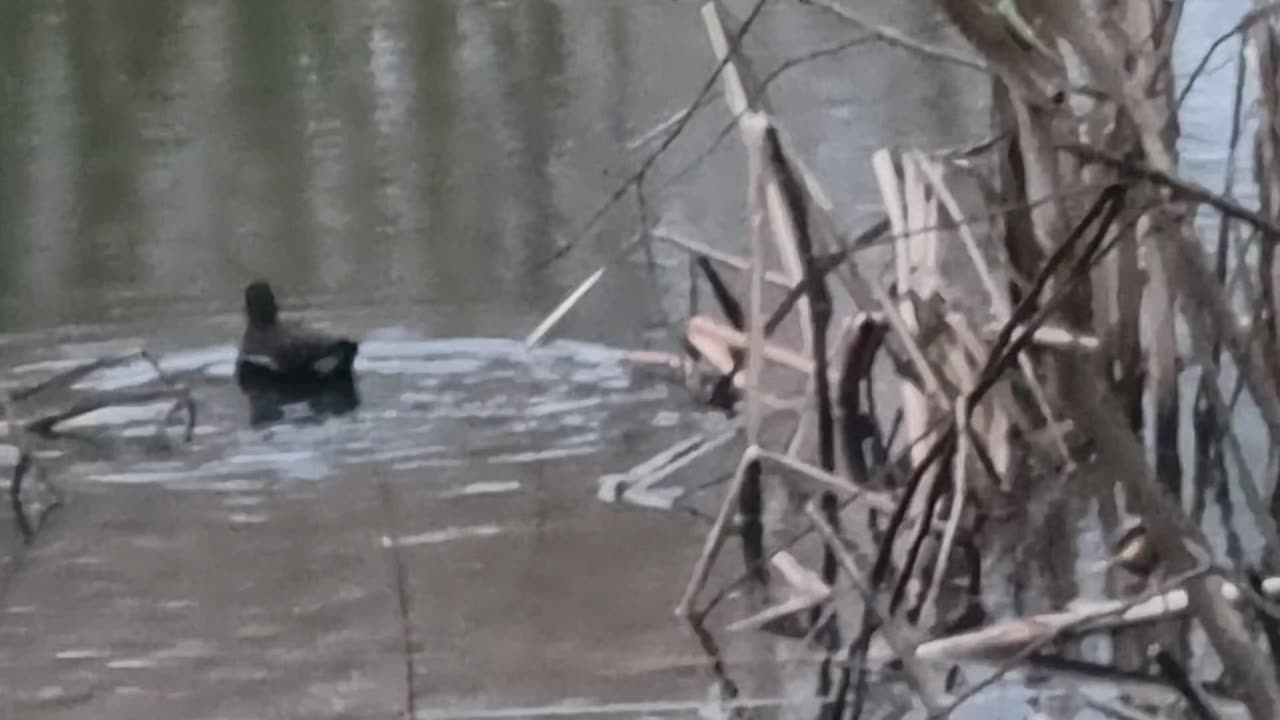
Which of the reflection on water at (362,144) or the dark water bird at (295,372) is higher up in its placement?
the reflection on water at (362,144)

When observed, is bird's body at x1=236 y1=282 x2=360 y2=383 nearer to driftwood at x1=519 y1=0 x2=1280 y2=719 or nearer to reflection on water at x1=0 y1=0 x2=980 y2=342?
reflection on water at x1=0 y1=0 x2=980 y2=342

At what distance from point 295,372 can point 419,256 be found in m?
0.42

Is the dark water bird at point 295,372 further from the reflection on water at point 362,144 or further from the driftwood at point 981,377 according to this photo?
the driftwood at point 981,377

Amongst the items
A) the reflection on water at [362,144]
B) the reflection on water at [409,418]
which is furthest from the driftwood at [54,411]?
the reflection on water at [362,144]

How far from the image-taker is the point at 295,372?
1.44 metres

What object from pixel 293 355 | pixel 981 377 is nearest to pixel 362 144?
pixel 293 355

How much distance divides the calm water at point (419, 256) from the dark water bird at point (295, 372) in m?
0.02

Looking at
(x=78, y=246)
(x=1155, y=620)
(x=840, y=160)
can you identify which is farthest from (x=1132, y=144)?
(x=78, y=246)

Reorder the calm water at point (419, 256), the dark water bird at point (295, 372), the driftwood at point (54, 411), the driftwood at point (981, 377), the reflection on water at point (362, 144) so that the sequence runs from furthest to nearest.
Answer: the reflection on water at point (362, 144) < the dark water bird at point (295, 372) < the driftwood at point (54, 411) < the calm water at point (419, 256) < the driftwood at point (981, 377)

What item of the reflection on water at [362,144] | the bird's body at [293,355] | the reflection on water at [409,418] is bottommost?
Answer: the reflection on water at [409,418]

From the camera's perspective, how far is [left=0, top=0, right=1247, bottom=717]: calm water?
108 cm

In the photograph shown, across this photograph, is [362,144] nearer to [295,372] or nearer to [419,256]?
[419,256]

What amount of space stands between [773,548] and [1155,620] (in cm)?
27

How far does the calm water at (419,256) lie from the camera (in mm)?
1083
